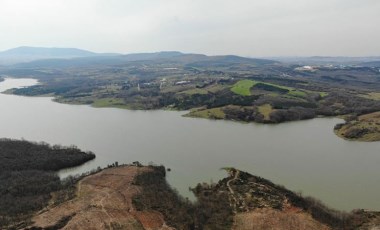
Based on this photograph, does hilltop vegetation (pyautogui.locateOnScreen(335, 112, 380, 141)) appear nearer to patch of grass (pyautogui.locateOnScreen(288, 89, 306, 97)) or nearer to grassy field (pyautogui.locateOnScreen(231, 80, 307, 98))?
patch of grass (pyautogui.locateOnScreen(288, 89, 306, 97))

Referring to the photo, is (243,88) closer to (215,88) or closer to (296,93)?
(215,88)

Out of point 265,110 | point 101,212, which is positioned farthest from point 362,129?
point 101,212

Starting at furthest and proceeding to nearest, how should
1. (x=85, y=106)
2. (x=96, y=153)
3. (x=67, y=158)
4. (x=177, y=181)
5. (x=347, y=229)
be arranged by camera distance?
(x=85, y=106) → (x=96, y=153) → (x=67, y=158) → (x=177, y=181) → (x=347, y=229)

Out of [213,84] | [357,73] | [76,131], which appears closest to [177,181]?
[76,131]

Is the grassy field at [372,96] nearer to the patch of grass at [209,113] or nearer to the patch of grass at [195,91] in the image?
the patch of grass at [195,91]

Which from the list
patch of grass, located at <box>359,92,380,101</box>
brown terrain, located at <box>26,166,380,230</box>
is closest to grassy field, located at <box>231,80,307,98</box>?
patch of grass, located at <box>359,92,380,101</box>

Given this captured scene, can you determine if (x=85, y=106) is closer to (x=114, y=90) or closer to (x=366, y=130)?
(x=114, y=90)

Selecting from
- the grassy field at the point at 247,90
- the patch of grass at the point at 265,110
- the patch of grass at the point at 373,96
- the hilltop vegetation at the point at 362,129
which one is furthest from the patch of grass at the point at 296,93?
the hilltop vegetation at the point at 362,129

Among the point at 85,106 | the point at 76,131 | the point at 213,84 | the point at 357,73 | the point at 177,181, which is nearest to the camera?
the point at 177,181
